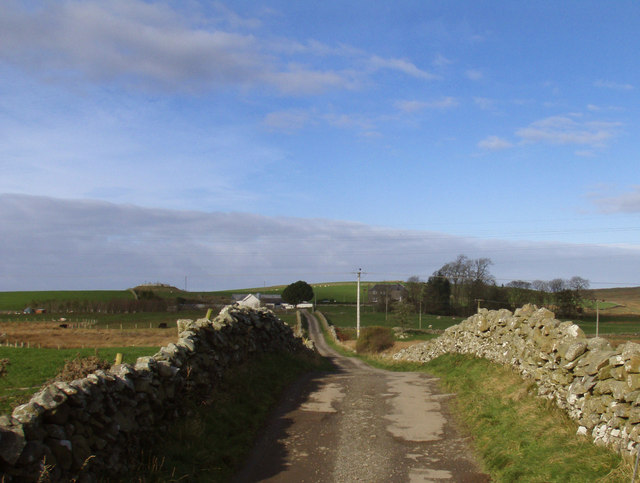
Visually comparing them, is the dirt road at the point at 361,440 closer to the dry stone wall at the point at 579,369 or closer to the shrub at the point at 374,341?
the dry stone wall at the point at 579,369

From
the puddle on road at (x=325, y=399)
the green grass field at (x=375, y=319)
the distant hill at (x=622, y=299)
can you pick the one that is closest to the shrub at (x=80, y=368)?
the puddle on road at (x=325, y=399)

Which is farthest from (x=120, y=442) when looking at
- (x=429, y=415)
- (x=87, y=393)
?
(x=429, y=415)

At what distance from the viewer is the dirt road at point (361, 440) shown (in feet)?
29.3

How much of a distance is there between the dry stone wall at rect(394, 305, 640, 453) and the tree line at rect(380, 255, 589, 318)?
225 ft

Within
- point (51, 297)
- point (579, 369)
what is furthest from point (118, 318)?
point (579, 369)

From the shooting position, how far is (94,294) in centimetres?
14188

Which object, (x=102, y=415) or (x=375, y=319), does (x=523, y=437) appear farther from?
(x=375, y=319)

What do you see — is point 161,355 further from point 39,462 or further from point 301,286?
point 301,286

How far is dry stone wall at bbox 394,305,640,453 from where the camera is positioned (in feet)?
25.1

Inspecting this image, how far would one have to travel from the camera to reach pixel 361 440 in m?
10.6

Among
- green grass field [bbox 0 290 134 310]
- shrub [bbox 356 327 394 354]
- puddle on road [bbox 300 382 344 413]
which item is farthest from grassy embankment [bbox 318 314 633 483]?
green grass field [bbox 0 290 134 310]

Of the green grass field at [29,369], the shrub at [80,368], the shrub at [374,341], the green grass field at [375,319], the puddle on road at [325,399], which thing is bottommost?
the green grass field at [375,319]

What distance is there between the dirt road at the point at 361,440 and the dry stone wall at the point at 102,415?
183 cm

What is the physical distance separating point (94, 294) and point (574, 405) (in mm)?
147213
